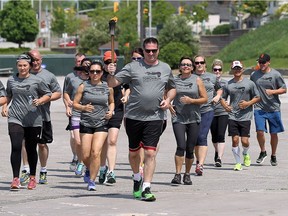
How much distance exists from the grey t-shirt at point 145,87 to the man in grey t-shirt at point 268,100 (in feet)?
15.7

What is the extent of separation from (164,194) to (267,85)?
482 cm

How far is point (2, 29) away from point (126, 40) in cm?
2227

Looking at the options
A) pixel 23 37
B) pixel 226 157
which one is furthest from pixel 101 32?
pixel 226 157

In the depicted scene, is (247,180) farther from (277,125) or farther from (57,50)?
(57,50)

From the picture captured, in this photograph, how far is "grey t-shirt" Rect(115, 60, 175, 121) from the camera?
469 inches

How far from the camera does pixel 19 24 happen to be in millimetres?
93875

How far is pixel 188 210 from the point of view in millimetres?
10922

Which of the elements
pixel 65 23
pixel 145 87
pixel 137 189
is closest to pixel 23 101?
pixel 145 87

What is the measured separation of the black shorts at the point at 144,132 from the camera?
11953 mm

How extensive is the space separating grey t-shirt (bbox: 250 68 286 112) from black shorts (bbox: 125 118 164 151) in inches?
191

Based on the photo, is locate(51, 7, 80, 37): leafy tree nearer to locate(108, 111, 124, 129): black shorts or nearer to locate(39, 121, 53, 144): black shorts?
locate(108, 111, 124, 129): black shorts

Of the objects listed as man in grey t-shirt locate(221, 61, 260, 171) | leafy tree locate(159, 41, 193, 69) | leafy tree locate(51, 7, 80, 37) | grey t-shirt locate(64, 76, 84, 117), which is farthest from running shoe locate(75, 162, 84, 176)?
leafy tree locate(51, 7, 80, 37)

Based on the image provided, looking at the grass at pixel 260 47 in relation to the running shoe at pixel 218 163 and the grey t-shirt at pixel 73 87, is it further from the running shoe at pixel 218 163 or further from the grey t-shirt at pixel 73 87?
the grey t-shirt at pixel 73 87

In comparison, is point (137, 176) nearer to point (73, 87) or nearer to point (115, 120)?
point (115, 120)
